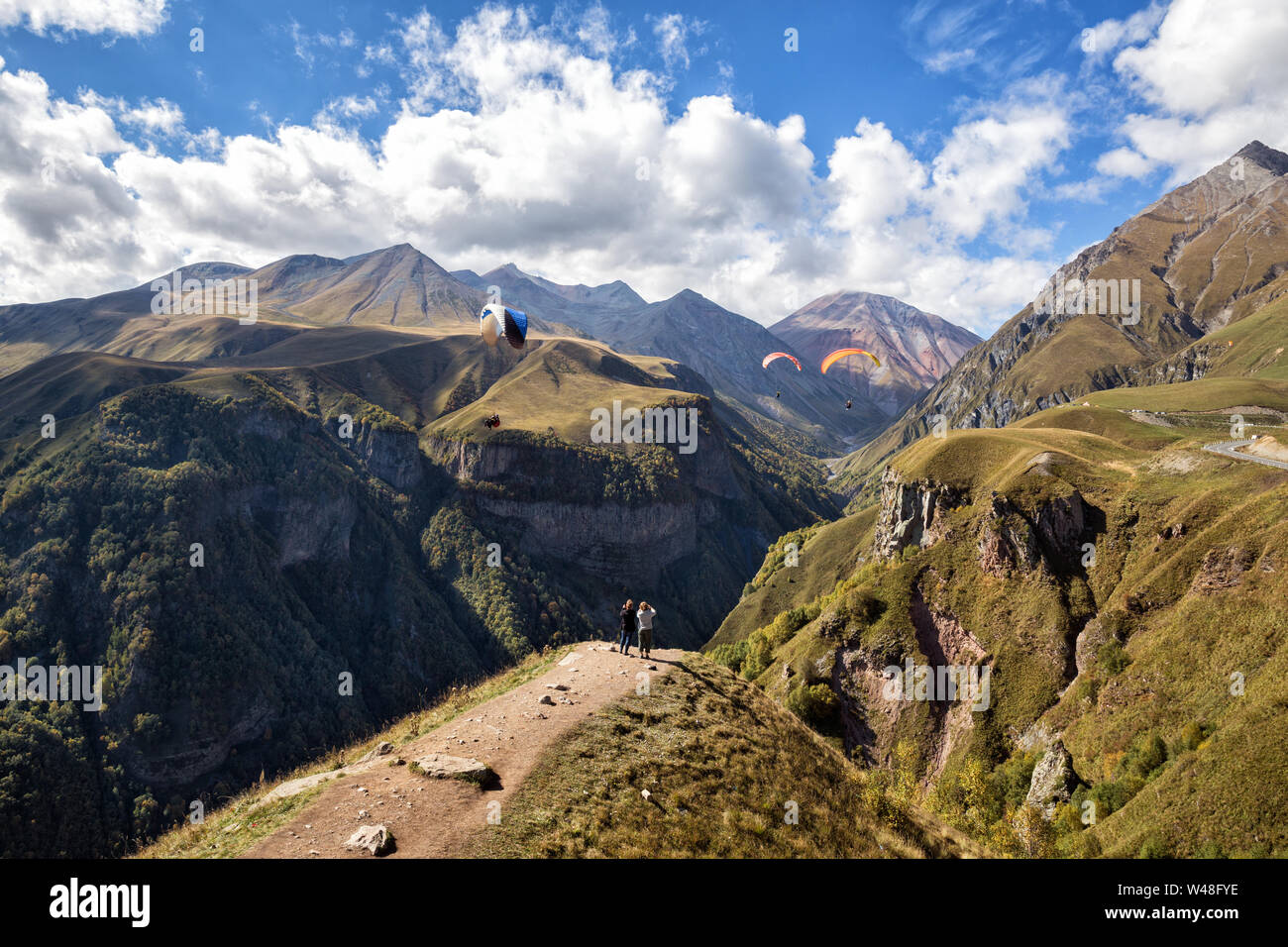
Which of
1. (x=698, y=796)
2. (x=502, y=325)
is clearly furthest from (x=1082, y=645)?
(x=502, y=325)

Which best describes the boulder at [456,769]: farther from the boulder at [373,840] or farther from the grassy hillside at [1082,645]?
the grassy hillside at [1082,645]

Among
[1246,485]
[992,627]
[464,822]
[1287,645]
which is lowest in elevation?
[992,627]

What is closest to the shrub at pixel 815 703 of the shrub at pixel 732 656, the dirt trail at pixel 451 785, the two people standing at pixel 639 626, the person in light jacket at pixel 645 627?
the shrub at pixel 732 656

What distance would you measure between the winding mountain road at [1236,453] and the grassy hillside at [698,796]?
258ft

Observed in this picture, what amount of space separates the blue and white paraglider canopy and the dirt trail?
96.2ft

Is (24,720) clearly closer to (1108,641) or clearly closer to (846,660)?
(846,660)

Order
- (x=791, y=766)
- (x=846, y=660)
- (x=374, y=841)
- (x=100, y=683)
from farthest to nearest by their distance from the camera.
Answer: (x=100, y=683), (x=846, y=660), (x=791, y=766), (x=374, y=841)

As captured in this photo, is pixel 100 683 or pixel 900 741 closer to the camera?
pixel 900 741

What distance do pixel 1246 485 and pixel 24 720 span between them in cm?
22518

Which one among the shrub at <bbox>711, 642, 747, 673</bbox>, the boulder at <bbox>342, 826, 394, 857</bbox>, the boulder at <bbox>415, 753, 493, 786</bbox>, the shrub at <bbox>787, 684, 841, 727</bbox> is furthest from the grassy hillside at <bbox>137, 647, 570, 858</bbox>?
the shrub at <bbox>711, 642, 747, 673</bbox>

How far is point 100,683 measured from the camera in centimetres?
14425

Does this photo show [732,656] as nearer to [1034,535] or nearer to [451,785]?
[1034,535]

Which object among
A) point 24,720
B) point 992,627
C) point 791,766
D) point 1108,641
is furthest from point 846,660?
point 24,720
